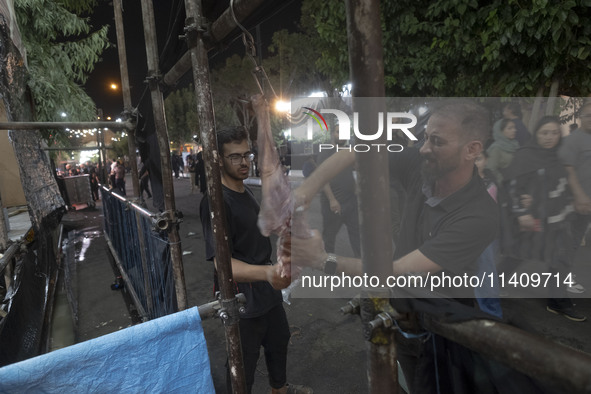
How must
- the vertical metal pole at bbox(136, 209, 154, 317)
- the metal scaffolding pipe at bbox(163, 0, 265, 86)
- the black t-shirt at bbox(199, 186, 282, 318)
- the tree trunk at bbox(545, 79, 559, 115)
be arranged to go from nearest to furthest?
the metal scaffolding pipe at bbox(163, 0, 265, 86) → the black t-shirt at bbox(199, 186, 282, 318) → the vertical metal pole at bbox(136, 209, 154, 317) → the tree trunk at bbox(545, 79, 559, 115)

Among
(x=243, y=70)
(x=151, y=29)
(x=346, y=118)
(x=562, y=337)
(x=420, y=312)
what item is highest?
(x=243, y=70)

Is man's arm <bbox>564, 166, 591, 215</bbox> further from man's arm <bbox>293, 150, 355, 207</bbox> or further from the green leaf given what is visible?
man's arm <bbox>293, 150, 355, 207</bbox>

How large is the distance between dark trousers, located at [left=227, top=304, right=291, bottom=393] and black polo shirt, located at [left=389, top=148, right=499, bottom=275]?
3.31 ft

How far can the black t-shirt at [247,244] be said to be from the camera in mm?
2277

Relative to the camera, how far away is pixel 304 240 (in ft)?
5.48

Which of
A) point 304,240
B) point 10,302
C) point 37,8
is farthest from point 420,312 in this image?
point 37,8

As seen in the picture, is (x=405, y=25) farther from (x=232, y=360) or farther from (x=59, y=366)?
(x=59, y=366)

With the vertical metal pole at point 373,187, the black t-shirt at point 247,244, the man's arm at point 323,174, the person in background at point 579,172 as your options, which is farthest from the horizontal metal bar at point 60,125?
the person in background at point 579,172

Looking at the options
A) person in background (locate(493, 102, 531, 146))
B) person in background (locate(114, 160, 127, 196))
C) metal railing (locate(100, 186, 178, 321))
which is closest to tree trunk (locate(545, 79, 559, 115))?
person in background (locate(493, 102, 531, 146))

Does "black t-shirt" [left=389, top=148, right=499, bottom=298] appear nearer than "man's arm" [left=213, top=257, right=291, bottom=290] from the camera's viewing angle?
Yes

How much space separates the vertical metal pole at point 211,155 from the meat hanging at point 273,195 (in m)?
0.24

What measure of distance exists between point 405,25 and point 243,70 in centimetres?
2893

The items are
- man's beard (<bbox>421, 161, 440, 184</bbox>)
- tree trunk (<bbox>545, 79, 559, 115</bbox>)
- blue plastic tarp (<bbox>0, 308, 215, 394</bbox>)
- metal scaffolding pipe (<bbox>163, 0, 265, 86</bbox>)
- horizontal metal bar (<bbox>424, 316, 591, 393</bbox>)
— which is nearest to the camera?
horizontal metal bar (<bbox>424, 316, 591, 393</bbox>)

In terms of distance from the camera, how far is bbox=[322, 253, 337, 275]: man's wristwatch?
4.91 ft
